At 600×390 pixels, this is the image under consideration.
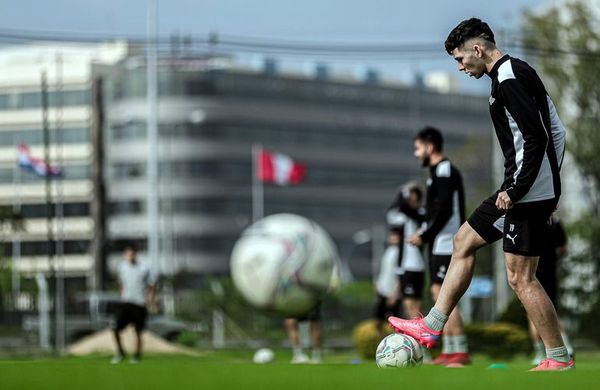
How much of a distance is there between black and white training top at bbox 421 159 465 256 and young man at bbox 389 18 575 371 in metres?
3.70

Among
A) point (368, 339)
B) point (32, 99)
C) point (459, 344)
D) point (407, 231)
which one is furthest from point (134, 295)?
point (32, 99)

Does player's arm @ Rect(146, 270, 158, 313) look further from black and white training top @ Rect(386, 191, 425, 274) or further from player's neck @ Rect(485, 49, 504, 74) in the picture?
player's neck @ Rect(485, 49, 504, 74)

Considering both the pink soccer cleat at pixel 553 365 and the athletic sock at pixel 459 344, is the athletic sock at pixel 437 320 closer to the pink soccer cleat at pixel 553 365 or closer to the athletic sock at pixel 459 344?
the pink soccer cleat at pixel 553 365

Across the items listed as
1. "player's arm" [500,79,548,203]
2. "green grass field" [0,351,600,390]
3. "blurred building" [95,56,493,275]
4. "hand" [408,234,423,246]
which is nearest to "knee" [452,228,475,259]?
"player's arm" [500,79,548,203]

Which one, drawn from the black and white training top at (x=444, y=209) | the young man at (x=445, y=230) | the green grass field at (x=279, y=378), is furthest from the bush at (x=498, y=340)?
the green grass field at (x=279, y=378)

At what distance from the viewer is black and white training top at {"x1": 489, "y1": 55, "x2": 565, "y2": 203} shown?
9.95 meters

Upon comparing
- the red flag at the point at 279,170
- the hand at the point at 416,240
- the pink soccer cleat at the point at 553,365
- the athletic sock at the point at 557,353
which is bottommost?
the pink soccer cleat at the point at 553,365

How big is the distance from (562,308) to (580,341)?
1.83 m

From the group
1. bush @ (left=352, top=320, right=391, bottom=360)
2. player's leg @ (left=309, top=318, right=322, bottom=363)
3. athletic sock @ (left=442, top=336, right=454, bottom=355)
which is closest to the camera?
athletic sock @ (left=442, top=336, right=454, bottom=355)

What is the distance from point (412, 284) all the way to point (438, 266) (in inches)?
122

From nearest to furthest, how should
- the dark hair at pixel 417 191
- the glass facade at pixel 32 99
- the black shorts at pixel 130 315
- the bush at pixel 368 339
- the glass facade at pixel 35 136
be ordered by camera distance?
the dark hair at pixel 417 191 → the bush at pixel 368 339 → the black shorts at pixel 130 315 → the glass facade at pixel 35 136 → the glass facade at pixel 32 99

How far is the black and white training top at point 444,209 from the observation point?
14.1 metres

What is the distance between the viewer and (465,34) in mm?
10266

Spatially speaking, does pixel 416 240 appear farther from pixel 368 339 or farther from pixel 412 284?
pixel 368 339
